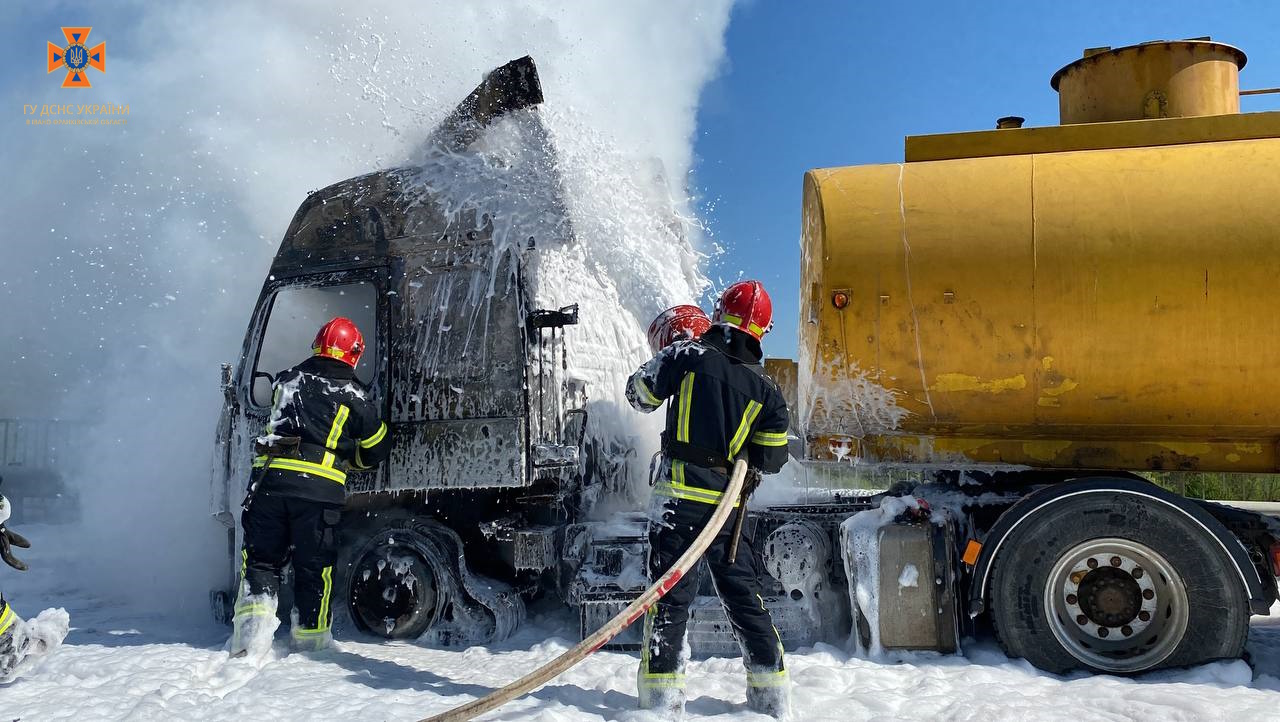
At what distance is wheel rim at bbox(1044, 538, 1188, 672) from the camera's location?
13.4ft

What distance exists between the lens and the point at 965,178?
4355 millimetres

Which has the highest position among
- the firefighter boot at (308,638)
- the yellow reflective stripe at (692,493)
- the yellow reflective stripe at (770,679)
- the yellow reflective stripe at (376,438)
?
the yellow reflective stripe at (376,438)

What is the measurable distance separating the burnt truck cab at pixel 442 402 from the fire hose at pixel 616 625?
1477mm

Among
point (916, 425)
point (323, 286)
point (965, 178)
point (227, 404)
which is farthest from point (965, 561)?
point (227, 404)

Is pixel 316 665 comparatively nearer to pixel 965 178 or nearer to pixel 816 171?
pixel 816 171

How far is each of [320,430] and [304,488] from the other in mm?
346

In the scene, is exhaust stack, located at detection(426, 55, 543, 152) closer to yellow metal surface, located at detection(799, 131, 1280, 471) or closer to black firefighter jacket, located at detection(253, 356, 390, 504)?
black firefighter jacket, located at detection(253, 356, 390, 504)

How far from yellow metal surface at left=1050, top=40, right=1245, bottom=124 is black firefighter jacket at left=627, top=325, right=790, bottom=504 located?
9.10 ft

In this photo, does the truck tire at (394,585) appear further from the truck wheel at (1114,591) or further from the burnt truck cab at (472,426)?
the truck wheel at (1114,591)

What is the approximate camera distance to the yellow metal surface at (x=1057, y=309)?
391cm

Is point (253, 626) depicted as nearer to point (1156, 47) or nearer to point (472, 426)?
point (472, 426)

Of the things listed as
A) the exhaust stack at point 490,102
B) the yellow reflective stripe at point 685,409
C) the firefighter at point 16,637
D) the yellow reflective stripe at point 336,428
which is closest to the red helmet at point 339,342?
the yellow reflective stripe at point 336,428

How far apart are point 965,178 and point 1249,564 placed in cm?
236

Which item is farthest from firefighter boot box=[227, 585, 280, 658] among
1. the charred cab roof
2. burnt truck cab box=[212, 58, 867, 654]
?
the charred cab roof
